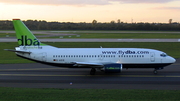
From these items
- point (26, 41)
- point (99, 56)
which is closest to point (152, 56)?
point (99, 56)

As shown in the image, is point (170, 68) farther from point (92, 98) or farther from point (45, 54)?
point (92, 98)

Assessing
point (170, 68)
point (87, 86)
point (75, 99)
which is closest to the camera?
point (75, 99)

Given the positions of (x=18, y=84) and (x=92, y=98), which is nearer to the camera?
(x=92, y=98)

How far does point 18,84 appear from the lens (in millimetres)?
22828

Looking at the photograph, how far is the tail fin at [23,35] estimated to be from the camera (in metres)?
27.7

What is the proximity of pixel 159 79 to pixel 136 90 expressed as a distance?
585cm

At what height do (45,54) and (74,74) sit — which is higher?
(45,54)

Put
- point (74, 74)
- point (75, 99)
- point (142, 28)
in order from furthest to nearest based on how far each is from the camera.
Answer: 1. point (142, 28)
2. point (74, 74)
3. point (75, 99)

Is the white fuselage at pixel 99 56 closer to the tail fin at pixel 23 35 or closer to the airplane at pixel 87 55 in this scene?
the airplane at pixel 87 55

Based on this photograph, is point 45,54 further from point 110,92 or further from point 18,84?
point 110,92

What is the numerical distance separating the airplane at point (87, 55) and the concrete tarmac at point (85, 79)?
3.95 feet

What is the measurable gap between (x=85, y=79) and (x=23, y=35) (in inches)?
347

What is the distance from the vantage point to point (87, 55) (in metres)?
27.9

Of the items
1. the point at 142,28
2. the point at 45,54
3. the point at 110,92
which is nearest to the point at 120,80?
the point at 110,92
